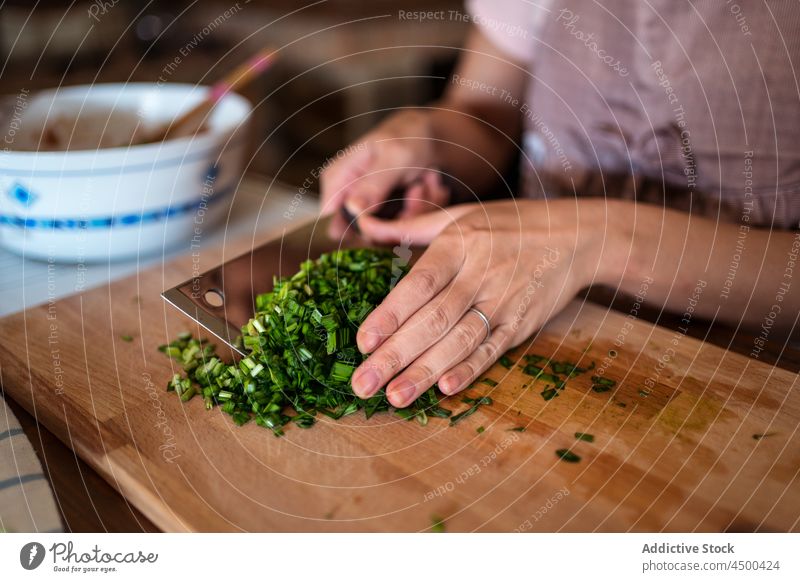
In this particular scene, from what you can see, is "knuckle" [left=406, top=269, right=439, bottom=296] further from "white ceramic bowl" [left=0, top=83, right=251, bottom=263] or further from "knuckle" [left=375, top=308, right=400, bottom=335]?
"white ceramic bowl" [left=0, top=83, right=251, bottom=263]

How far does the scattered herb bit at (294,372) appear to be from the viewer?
607 millimetres

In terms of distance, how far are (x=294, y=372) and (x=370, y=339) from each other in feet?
0.29

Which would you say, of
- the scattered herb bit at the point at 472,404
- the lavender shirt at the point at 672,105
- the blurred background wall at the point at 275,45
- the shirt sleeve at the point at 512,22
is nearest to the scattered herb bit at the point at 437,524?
the scattered herb bit at the point at 472,404

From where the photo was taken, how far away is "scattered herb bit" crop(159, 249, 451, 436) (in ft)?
1.99

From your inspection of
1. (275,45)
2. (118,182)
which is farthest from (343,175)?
(275,45)

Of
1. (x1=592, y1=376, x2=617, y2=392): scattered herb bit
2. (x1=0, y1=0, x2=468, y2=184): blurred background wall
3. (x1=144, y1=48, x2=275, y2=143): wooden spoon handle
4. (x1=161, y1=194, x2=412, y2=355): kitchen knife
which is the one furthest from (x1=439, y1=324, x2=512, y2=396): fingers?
(x1=0, y1=0, x2=468, y2=184): blurred background wall

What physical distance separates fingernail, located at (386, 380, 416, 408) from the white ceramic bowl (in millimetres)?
444

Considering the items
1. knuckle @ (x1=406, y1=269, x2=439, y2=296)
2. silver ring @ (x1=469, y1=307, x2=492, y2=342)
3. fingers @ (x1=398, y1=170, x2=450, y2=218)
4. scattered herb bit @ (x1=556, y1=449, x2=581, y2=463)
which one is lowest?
scattered herb bit @ (x1=556, y1=449, x2=581, y2=463)

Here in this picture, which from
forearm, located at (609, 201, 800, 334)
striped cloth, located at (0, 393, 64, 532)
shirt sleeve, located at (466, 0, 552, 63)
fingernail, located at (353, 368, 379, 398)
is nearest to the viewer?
striped cloth, located at (0, 393, 64, 532)

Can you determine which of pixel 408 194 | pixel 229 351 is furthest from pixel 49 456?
pixel 408 194

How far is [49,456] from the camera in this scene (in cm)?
60
